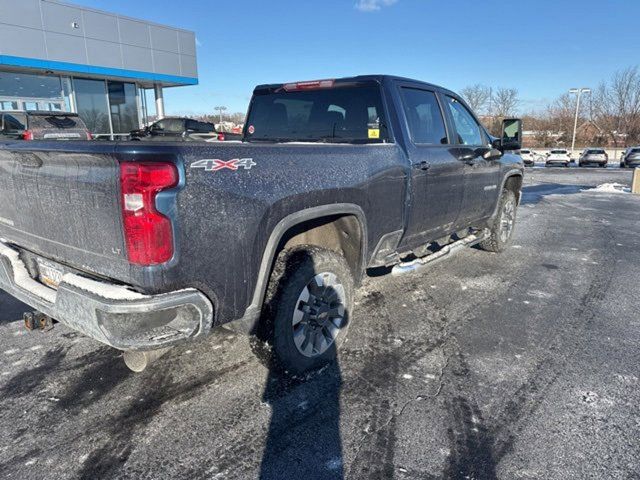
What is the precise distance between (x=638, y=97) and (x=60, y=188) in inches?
2575

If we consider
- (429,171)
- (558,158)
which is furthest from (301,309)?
(558,158)

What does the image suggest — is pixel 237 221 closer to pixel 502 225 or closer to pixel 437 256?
pixel 437 256

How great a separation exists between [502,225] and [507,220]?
257 mm

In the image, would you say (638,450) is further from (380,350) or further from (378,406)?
(380,350)

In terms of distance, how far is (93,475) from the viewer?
2.20 metres

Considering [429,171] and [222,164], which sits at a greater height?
[222,164]

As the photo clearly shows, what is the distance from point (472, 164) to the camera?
4.79 metres

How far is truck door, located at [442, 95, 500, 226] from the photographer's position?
4.69 m

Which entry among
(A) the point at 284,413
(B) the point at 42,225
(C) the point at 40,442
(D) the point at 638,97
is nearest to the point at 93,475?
(C) the point at 40,442

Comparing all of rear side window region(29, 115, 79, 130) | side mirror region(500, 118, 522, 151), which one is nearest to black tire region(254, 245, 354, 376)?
side mirror region(500, 118, 522, 151)

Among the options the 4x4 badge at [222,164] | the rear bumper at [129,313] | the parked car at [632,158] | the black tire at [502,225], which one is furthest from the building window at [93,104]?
the parked car at [632,158]

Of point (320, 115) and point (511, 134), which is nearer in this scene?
point (320, 115)

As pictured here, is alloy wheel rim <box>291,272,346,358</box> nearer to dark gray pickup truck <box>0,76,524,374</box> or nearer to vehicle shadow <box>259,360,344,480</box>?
dark gray pickup truck <box>0,76,524,374</box>

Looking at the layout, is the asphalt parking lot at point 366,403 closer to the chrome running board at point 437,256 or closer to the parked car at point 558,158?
the chrome running board at point 437,256
